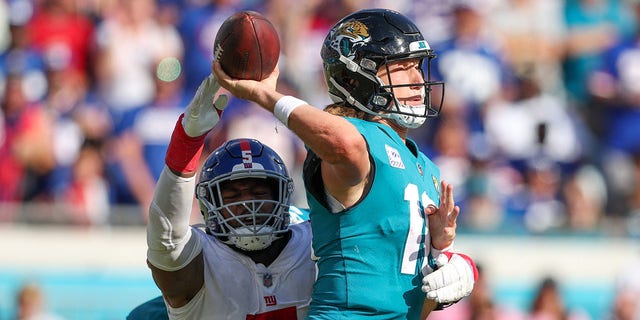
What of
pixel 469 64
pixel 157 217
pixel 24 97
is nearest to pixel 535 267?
pixel 469 64

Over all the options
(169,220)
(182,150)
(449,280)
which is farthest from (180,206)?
(449,280)

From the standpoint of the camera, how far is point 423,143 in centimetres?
879

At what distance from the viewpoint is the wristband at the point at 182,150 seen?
4.21 m

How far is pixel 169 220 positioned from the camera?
4305 mm

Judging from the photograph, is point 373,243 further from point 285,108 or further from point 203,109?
→ point 203,109

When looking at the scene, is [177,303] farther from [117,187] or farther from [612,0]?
[612,0]

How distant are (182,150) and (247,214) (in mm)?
407

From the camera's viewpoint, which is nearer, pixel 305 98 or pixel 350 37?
pixel 350 37

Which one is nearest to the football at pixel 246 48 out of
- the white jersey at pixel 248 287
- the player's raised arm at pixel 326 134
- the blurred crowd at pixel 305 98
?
the player's raised arm at pixel 326 134

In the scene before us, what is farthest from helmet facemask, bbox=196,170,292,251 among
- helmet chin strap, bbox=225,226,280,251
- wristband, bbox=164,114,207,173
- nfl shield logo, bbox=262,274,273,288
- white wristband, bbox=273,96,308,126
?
white wristband, bbox=273,96,308,126

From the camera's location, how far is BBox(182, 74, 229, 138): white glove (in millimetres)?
4098

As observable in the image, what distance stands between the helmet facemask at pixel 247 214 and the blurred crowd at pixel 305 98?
347cm

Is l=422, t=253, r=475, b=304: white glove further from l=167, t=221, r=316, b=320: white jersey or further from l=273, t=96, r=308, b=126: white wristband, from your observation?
l=273, t=96, r=308, b=126: white wristband

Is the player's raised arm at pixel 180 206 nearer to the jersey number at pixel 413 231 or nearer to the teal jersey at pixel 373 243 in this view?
the teal jersey at pixel 373 243
